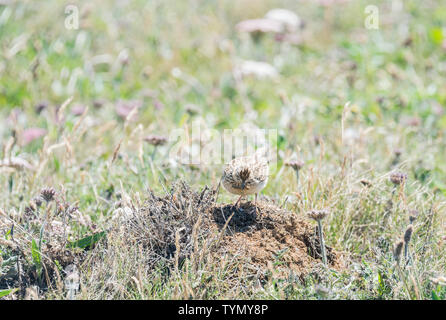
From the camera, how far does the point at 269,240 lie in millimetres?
2904

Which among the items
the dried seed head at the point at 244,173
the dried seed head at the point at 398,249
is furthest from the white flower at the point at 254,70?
the dried seed head at the point at 398,249

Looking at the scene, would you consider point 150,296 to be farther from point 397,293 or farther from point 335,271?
point 397,293

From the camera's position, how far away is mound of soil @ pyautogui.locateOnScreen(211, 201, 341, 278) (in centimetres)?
277

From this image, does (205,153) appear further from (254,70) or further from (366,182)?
(254,70)

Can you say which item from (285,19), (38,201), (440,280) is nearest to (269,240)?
(440,280)

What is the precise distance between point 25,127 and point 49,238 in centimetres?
275

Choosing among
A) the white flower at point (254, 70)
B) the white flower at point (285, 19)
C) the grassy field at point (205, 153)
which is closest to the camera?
the grassy field at point (205, 153)

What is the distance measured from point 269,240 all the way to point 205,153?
148 centimetres

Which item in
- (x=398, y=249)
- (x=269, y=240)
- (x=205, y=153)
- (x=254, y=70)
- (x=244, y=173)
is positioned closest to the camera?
(x=398, y=249)

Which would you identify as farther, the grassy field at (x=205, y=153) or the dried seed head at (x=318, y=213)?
the grassy field at (x=205, y=153)

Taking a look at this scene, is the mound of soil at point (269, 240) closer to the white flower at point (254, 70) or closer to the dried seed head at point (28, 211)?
the dried seed head at point (28, 211)

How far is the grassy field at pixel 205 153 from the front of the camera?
272 centimetres

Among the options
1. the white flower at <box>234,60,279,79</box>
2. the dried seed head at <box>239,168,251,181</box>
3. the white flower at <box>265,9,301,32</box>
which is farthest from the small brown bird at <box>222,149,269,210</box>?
the white flower at <box>265,9,301,32</box>
